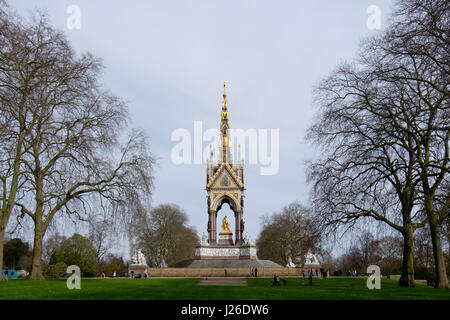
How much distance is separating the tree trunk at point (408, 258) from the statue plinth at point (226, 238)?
34.3m

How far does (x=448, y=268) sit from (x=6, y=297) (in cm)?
4612

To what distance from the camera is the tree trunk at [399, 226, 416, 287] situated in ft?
80.3

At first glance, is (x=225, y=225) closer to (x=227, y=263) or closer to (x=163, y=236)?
(x=227, y=263)

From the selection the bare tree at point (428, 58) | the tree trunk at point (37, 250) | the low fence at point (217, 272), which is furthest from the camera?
the low fence at point (217, 272)

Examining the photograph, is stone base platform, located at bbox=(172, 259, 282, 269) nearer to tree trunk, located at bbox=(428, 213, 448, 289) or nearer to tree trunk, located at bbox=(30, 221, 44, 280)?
tree trunk, located at bbox=(30, 221, 44, 280)

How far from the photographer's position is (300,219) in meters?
67.2

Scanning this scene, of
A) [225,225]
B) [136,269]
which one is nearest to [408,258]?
[136,269]

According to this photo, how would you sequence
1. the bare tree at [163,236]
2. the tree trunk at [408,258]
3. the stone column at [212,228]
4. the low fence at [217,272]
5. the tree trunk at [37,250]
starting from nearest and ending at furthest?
the tree trunk at [408,258], the tree trunk at [37,250], the low fence at [217,272], the stone column at [212,228], the bare tree at [163,236]

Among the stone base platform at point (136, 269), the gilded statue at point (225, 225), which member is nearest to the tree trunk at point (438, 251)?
the stone base platform at point (136, 269)

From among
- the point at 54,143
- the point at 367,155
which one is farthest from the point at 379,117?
the point at 54,143

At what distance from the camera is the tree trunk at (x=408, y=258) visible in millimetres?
24484

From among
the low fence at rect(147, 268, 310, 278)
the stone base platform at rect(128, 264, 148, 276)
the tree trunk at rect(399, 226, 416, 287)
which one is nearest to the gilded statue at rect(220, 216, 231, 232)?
the low fence at rect(147, 268, 310, 278)

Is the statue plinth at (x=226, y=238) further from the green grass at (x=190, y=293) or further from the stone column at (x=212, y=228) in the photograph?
the green grass at (x=190, y=293)
